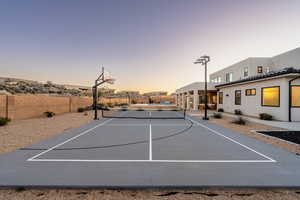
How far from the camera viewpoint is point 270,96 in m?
10.1

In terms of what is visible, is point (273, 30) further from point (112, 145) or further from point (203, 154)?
point (112, 145)

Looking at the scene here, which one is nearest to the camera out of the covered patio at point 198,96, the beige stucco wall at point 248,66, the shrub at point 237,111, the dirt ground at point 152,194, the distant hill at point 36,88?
the dirt ground at point 152,194

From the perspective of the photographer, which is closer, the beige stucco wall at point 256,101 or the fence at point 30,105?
the fence at point 30,105

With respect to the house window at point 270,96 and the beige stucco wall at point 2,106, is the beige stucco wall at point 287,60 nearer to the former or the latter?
the house window at point 270,96

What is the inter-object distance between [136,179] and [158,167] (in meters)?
0.67

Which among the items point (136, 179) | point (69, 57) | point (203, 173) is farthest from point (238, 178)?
point (69, 57)

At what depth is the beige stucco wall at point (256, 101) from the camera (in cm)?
895

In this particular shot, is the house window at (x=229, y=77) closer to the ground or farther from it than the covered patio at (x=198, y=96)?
farther from it

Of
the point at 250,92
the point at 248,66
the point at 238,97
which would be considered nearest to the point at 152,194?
the point at 250,92

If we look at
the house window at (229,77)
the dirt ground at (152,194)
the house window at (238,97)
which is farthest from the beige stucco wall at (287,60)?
the dirt ground at (152,194)

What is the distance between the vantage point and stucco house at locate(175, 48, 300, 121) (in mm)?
8898

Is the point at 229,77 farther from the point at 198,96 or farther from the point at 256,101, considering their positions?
the point at 256,101

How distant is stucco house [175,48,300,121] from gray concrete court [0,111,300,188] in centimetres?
733

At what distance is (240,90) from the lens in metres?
13.3
